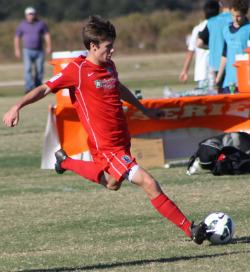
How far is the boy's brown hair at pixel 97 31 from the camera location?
826cm

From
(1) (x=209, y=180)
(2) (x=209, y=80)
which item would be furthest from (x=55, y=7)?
(1) (x=209, y=180)

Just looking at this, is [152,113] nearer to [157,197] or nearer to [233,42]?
[157,197]

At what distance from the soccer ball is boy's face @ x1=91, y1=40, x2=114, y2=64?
1496 mm

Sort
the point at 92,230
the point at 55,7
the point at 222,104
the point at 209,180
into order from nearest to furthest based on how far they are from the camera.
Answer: the point at 92,230, the point at 209,180, the point at 222,104, the point at 55,7

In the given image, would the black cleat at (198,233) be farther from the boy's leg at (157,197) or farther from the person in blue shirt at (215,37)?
the person in blue shirt at (215,37)

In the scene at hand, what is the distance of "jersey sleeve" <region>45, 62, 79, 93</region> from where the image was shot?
326 inches

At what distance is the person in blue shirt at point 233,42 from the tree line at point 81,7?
2015 inches

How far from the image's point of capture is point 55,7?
67.3m

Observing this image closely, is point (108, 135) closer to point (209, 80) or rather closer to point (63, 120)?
point (63, 120)

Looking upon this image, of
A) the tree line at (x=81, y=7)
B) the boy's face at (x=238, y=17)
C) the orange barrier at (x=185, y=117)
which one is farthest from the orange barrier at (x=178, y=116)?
the tree line at (x=81, y=7)

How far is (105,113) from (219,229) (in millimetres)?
1256

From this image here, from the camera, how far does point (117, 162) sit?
8.31 m

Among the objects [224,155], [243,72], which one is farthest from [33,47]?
[224,155]

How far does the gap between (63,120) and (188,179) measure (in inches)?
68.5
